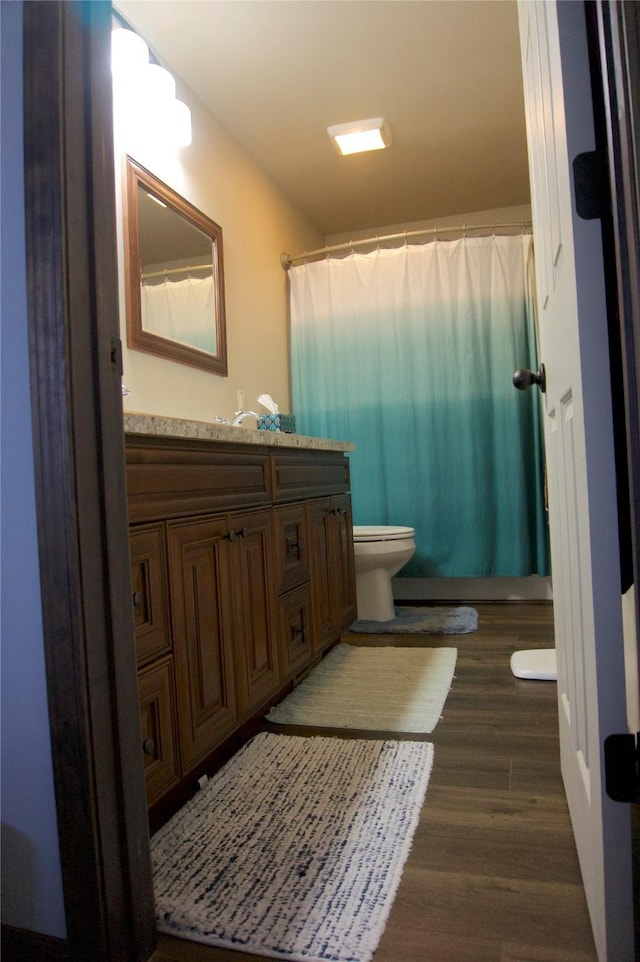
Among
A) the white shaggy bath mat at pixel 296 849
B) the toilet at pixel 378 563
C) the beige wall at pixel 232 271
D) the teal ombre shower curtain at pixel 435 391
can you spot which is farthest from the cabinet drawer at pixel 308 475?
the white shaggy bath mat at pixel 296 849

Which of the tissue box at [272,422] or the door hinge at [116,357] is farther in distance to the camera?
the tissue box at [272,422]

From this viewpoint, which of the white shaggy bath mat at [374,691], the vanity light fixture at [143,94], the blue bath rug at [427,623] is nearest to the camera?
the white shaggy bath mat at [374,691]

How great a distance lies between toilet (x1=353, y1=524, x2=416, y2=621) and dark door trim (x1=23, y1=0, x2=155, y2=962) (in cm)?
198

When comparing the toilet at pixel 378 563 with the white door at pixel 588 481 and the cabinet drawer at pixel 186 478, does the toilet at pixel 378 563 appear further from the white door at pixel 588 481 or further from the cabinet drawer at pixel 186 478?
the white door at pixel 588 481

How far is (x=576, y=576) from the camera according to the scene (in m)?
0.96

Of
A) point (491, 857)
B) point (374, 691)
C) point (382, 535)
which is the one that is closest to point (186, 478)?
point (491, 857)

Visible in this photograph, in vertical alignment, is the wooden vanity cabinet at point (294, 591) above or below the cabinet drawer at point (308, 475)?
below

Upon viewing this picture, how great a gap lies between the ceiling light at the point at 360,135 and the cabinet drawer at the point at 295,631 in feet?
6.69

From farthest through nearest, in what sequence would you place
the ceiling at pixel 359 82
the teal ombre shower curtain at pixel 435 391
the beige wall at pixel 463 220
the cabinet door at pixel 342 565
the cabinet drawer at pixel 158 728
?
1. the beige wall at pixel 463 220
2. the teal ombre shower curtain at pixel 435 391
3. the cabinet door at pixel 342 565
4. the ceiling at pixel 359 82
5. the cabinet drawer at pixel 158 728

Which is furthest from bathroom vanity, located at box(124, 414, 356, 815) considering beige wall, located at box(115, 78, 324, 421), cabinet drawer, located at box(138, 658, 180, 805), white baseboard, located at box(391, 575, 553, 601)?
white baseboard, located at box(391, 575, 553, 601)

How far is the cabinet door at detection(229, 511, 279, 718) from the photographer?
1584 mm

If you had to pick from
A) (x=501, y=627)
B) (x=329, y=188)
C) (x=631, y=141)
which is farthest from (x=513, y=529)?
(x=631, y=141)

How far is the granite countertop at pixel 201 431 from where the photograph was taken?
47.4 inches

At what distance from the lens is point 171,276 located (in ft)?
7.40
